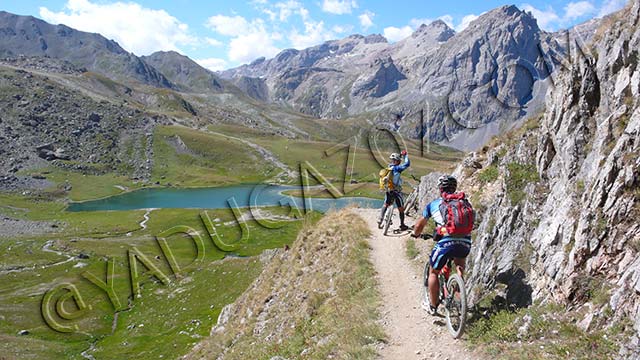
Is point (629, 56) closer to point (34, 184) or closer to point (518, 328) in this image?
point (518, 328)

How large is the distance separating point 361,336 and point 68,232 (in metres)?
129

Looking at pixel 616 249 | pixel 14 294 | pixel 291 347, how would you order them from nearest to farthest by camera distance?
pixel 616 249, pixel 291 347, pixel 14 294

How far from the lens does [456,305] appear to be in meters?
11.9

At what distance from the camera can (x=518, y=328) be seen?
428 inches

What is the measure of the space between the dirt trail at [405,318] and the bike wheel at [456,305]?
0.40m

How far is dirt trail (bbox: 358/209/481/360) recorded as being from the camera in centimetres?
1213

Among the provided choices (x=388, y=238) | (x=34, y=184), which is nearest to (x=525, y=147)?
(x=388, y=238)

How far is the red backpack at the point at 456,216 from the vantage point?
11.6 metres

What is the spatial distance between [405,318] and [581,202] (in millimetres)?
6839

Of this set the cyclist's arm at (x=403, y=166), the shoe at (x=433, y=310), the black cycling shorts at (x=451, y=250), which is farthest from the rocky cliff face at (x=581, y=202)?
the cyclist's arm at (x=403, y=166)

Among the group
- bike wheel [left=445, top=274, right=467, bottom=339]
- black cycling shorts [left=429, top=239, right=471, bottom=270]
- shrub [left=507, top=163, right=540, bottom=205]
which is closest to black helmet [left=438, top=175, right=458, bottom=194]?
black cycling shorts [left=429, top=239, right=471, bottom=270]

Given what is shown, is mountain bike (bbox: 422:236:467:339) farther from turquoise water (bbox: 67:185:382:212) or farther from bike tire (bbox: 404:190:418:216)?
turquoise water (bbox: 67:185:382:212)

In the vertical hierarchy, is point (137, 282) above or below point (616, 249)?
below

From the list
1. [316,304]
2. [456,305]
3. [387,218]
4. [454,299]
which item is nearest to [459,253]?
[454,299]
